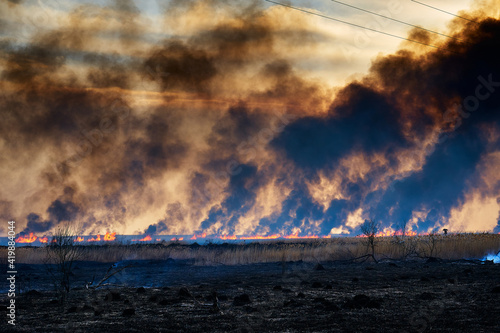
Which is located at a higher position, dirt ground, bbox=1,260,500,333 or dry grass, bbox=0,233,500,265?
dry grass, bbox=0,233,500,265

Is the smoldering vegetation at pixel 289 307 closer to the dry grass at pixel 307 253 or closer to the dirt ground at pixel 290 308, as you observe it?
the dirt ground at pixel 290 308

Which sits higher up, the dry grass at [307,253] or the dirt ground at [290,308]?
the dry grass at [307,253]

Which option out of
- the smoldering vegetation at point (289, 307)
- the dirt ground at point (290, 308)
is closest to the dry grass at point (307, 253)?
the smoldering vegetation at point (289, 307)

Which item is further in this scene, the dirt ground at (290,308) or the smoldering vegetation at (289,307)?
the smoldering vegetation at (289,307)

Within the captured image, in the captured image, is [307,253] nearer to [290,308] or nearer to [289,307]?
[289,307]

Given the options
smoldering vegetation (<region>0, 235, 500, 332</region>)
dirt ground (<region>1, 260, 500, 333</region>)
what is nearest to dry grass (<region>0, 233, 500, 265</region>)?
smoldering vegetation (<region>0, 235, 500, 332</region>)

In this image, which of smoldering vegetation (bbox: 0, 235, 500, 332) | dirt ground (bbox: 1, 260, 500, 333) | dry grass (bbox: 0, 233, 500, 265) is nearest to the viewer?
dirt ground (bbox: 1, 260, 500, 333)

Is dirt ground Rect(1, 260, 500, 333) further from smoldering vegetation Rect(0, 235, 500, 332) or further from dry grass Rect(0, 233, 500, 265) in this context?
dry grass Rect(0, 233, 500, 265)

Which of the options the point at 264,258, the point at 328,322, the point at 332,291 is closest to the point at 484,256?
the point at 264,258

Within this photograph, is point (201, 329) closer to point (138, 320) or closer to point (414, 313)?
point (138, 320)

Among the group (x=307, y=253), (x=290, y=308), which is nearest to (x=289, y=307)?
(x=290, y=308)

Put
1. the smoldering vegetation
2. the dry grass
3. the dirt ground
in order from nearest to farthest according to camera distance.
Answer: the dirt ground, the smoldering vegetation, the dry grass

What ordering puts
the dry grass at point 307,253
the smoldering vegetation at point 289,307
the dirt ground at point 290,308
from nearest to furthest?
the dirt ground at point 290,308, the smoldering vegetation at point 289,307, the dry grass at point 307,253

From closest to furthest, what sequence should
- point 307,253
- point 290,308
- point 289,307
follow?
point 290,308, point 289,307, point 307,253
